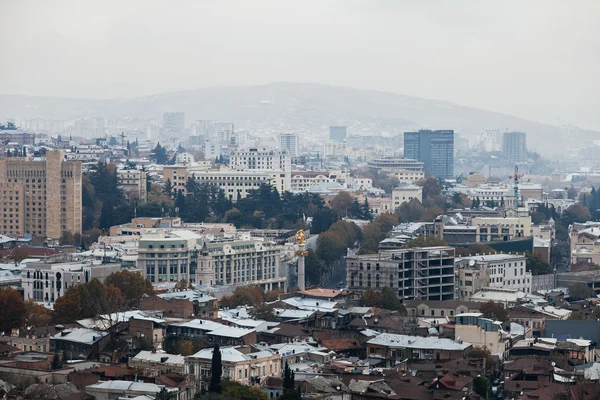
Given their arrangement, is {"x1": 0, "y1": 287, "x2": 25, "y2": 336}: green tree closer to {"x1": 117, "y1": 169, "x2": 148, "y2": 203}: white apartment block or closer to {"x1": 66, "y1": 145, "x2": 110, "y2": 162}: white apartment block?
{"x1": 117, "y1": 169, "x2": 148, "y2": 203}: white apartment block

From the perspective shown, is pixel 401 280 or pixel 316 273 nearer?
pixel 401 280

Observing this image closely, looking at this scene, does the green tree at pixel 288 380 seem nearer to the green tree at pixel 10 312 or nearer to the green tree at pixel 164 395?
the green tree at pixel 164 395

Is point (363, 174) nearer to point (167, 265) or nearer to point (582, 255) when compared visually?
point (582, 255)

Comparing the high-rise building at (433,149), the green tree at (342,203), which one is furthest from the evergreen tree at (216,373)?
the high-rise building at (433,149)

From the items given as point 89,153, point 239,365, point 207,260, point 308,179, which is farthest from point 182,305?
point 89,153

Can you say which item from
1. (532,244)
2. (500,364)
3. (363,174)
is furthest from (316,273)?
(363,174)

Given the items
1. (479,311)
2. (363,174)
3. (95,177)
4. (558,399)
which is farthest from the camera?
(363,174)
